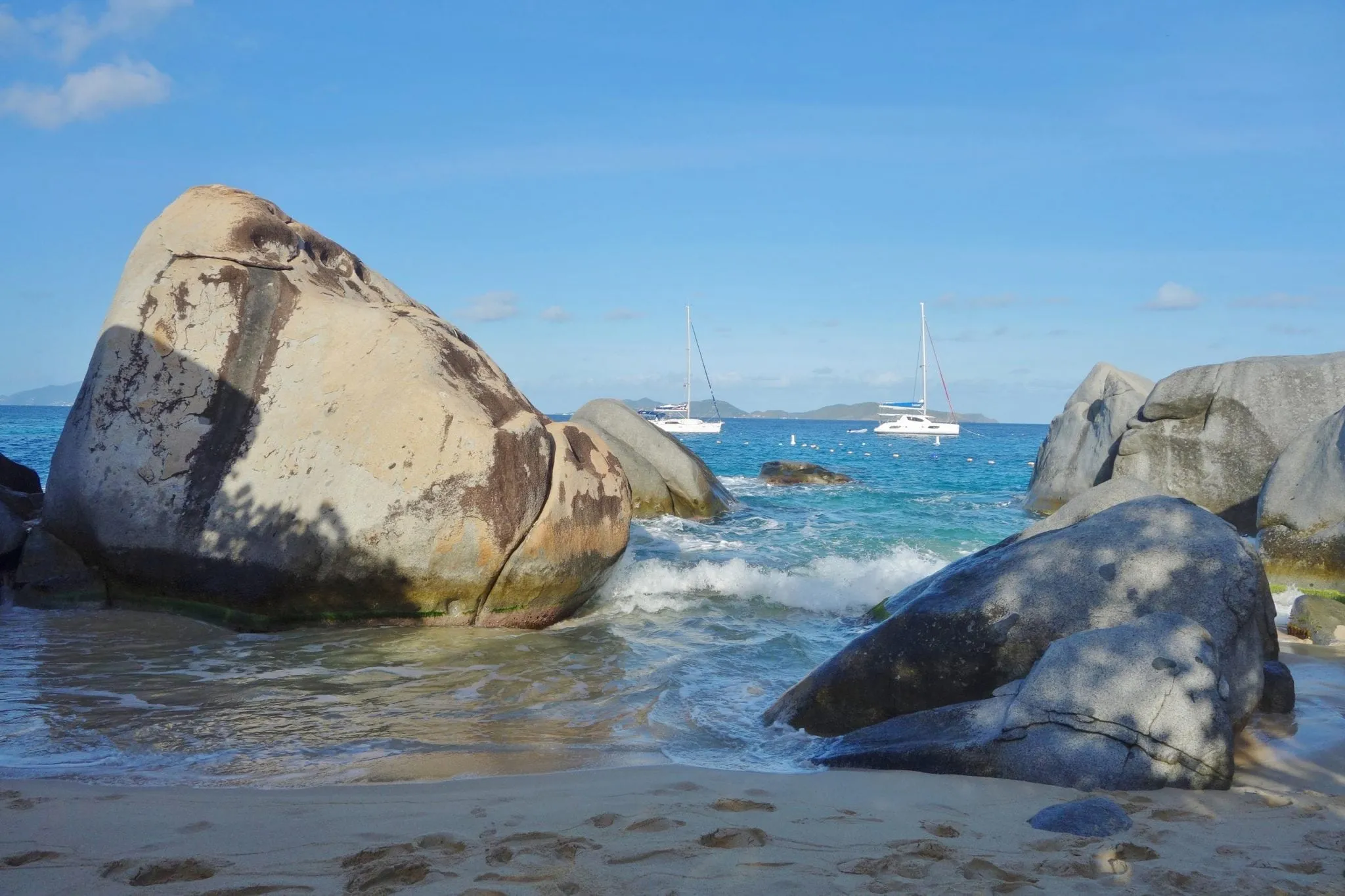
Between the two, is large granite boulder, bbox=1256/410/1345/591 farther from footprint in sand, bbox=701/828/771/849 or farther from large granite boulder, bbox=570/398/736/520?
footprint in sand, bbox=701/828/771/849

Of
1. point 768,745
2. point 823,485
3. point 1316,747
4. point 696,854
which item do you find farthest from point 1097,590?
point 823,485

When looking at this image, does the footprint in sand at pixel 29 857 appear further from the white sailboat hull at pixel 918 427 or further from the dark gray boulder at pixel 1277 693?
the white sailboat hull at pixel 918 427

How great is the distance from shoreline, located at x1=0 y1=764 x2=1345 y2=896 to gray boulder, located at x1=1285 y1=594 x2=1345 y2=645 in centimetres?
475

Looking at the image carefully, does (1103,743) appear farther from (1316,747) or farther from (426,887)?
(426,887)

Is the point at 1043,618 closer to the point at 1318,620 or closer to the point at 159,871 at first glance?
the point at 1318,620

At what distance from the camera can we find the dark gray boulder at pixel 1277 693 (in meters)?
6.18

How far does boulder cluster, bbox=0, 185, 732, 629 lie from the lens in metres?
8.46

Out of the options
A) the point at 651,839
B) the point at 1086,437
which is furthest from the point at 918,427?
the point at 651,839

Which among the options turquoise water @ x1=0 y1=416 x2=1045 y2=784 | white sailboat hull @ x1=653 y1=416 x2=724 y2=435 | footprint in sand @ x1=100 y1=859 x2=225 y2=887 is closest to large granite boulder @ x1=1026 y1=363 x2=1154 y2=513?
turquoise water @ x1=0 y1=416 x2=1045 y2=784

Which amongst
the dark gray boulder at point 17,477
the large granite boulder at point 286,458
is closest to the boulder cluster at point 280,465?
the large granite boulder at point 286,458

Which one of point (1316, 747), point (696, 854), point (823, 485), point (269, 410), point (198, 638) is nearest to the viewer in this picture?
point (696, 854)

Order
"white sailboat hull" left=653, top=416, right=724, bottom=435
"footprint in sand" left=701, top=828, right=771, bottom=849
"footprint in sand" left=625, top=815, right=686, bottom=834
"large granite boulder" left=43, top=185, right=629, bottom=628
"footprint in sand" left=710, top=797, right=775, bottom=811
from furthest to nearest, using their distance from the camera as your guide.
→ "white sailboat hull" left=653, top=416, right=724, bottom=435
"large granite boulder" left=43, top=185, right=629, bottom=628
"footprint in sand" left=710, top=797, right=775, bottom=811
"footprint in sand" left=625, top=815, right=686, bottom=834
"footprint in sand" left=701, top=828, right=771, bottom=849

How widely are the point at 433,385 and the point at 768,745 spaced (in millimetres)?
4733

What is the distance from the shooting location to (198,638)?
8.20 meters
